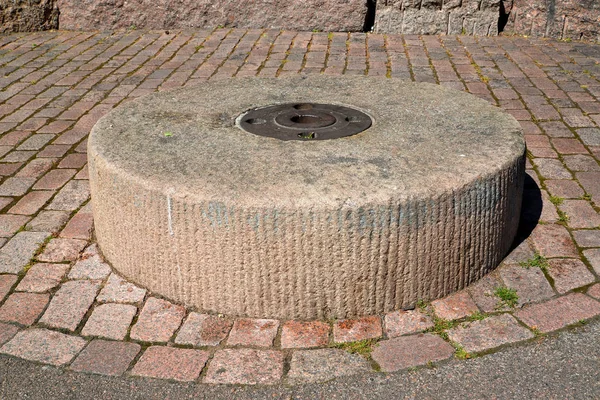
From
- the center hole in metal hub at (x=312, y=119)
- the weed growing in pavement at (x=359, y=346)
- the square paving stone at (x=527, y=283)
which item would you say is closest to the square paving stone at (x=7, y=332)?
the weed growing in pavement at (x=359, y=346)

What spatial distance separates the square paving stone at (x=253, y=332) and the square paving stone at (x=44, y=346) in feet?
2.15

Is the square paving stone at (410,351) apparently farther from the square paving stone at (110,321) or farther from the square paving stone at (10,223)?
the square paving stone at (10,223)

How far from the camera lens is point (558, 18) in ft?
26.9

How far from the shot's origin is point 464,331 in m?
3.21

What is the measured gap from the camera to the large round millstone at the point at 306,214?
3.10 meters

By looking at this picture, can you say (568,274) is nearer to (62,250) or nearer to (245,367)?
(245,367)

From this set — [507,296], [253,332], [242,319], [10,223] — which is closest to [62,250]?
[10,223]

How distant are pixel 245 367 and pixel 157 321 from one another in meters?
0.54

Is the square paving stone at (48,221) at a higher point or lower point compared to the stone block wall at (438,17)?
lower

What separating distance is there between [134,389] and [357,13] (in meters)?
6.41

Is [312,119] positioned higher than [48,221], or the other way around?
[312,119]

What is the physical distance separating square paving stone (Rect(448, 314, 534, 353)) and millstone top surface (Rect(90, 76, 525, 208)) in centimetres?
62

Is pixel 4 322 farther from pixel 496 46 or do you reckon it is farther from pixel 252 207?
pixel 496 46

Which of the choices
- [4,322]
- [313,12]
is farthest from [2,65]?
[4,322]
